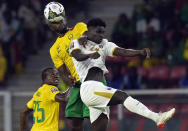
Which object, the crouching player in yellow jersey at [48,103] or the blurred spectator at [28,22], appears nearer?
the crouching player in yellow jersey at [48,103]

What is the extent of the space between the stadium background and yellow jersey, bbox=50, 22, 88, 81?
183 inches

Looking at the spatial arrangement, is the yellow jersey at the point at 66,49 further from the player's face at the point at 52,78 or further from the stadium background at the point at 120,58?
the stadium background at the point at 120,58

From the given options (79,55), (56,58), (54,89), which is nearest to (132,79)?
(56,58)

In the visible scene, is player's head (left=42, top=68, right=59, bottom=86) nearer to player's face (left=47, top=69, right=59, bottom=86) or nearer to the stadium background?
player's face (left=47, top=69, right=59, bottom=86)

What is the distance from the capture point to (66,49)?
10008 millimetres

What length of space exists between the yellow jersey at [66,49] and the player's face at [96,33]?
0.80 meters

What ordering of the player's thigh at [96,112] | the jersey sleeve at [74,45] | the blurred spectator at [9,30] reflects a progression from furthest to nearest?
the blurred spectator at [9,30] < the player's thigh at [96,112] < the jersey sleeve at [74,45]

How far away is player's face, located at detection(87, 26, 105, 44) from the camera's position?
30.0 ft

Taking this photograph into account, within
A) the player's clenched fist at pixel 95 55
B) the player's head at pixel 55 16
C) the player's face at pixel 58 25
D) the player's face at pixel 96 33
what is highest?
the player's head at pixel 55 16

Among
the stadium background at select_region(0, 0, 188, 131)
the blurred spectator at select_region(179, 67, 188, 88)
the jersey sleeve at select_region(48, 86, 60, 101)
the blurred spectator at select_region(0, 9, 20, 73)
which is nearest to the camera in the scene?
the jersey sleeve at select_region(48, 86, 60, 101)

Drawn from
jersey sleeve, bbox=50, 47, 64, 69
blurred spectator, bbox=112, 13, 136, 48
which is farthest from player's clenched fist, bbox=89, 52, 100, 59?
blurred spectator, bbox=112, 13, 136, 48

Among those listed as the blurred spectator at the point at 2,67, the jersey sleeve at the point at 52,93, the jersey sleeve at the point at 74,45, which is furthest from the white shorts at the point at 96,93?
the blurred spectator at the point at 2,67

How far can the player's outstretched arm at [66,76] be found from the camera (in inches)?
390

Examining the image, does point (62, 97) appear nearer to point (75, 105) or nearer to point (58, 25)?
point (75, 105)
